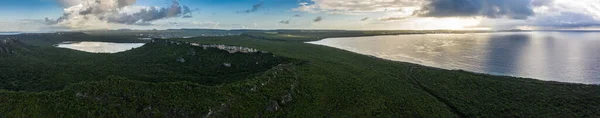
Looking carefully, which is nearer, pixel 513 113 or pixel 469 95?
pixel 513 113

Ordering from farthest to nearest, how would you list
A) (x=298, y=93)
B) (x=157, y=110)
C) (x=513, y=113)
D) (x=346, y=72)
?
(x=346, y=72) → (x=298, y=93) → (x=513, y=113) → (x=157, y=110)

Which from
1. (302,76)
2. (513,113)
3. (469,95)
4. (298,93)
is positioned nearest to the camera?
(513,113)

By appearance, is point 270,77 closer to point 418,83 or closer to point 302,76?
point 302,76

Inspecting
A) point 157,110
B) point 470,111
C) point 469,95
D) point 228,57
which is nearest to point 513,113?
point 470,111

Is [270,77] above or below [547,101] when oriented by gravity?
above

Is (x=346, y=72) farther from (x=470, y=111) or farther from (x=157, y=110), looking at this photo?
(x=157, y=110)

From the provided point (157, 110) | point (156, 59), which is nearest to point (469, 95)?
point (157, 110)
